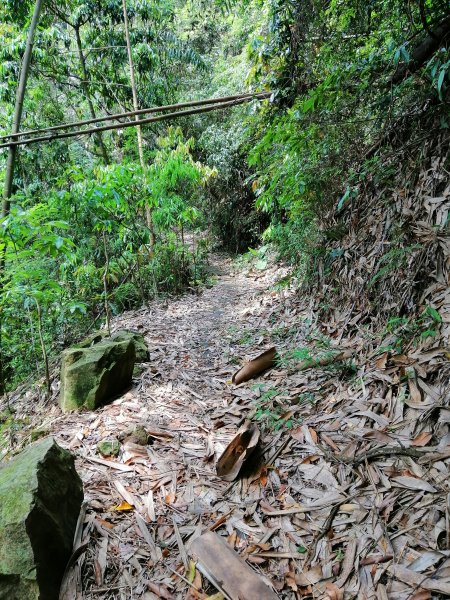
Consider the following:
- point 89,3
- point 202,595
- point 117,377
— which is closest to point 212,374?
point 117,377

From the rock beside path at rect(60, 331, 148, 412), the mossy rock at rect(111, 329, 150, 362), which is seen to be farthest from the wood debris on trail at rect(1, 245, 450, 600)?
the mossy rock at rect(111, 329, 150, 362)

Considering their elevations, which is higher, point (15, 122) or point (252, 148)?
point (15, 122)

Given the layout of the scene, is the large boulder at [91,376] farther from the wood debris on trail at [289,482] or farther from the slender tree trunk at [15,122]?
the slender tree trunk at [15,122]

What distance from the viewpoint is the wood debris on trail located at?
4.50 feet

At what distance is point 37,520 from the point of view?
4.96 feet

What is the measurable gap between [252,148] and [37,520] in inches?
183

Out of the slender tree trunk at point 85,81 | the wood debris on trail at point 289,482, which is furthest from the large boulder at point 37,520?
the slender tree trunk at point 85,81

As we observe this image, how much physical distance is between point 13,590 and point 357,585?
130cm

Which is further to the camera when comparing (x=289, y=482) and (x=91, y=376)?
(x=91, y=376)

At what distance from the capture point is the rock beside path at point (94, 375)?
301 centimetres

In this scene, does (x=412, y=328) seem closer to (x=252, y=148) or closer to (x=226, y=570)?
(x=226, y=570)

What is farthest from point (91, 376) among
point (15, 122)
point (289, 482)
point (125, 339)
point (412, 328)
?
point (15, 122)

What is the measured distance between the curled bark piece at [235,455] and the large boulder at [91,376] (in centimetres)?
136

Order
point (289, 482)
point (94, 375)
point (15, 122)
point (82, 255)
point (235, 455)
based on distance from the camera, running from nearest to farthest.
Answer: point (289, 482) < point (235, 455) < point (94, 375) < point (15, 122) < point (82, 255)
